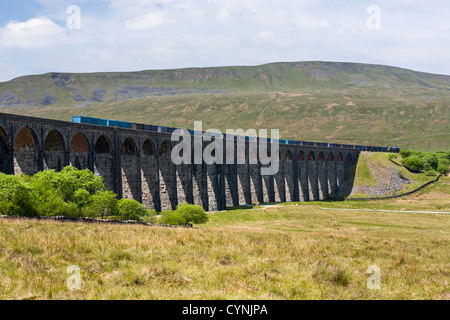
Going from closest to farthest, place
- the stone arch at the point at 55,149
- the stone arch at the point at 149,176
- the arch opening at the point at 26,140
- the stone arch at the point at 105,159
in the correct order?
the arch opening at the point at 26,140 → the stone arch at the point at 55,149 → the stone arch at the point at 105,159 → the stone arch at the point at 149,176

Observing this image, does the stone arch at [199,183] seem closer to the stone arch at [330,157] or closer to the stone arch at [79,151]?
the stone arch at [79,151]

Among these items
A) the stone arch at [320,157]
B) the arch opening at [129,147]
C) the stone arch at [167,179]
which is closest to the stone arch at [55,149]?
the arch opening at [129,147]

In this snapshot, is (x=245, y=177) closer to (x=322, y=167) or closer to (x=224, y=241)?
(x=322, y=167)

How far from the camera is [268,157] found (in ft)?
297

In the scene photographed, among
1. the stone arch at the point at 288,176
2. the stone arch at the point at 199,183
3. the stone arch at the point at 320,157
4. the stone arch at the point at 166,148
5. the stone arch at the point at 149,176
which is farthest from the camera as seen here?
the stone arch at the point at 320,157

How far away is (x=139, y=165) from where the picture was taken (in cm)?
5450

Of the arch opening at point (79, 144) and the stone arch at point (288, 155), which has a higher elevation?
the arch opening at point (79, 144)

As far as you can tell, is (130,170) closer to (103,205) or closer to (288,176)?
(103,205)

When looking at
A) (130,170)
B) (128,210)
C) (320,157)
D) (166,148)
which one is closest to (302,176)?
(320,157)

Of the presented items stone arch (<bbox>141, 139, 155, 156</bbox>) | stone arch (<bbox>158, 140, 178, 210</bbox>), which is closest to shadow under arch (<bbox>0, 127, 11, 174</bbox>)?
stone arch (<bbox>141, 139, 155, 156</bbox>)

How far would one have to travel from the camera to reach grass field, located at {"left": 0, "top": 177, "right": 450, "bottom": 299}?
43.6 ft

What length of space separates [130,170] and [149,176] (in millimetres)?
3739

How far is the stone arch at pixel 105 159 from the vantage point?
48.7 meters
